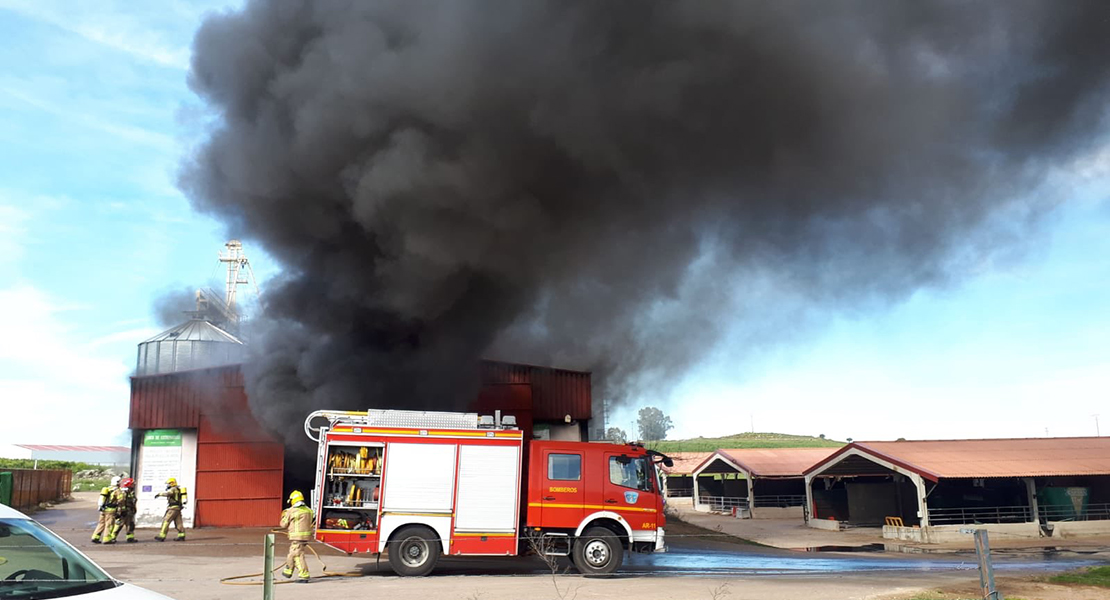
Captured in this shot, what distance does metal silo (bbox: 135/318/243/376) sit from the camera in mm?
29172

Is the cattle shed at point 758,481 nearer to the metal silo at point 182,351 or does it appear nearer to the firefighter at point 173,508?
the metal silo at point 182,351

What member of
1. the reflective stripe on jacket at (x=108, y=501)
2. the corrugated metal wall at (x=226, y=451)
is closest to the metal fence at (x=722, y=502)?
the corrugated metal wall at (x=226, y=451)

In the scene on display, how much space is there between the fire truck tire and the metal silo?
18.9m

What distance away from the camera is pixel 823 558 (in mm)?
17000

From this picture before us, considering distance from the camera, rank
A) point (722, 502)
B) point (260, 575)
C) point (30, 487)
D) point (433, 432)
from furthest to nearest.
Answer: point (722, 502) < point (30, 487) < point (433, 432) < point (260, 575)

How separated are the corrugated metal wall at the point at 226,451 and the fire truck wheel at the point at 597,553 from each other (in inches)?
472

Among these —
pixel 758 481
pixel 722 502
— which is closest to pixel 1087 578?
pixel 758 481

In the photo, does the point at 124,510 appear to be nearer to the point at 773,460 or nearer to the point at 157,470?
the point at 157,470

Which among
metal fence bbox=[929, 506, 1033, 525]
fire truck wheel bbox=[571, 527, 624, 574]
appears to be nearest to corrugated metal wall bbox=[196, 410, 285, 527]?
fire truck wheel bbox=[571, 527, 624, 574]

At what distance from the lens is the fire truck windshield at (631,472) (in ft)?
43.0

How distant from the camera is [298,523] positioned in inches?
464

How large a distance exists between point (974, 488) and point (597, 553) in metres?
20.7

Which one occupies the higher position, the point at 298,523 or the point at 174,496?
the point at 174,496

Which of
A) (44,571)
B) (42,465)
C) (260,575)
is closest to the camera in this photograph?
(44,571)
